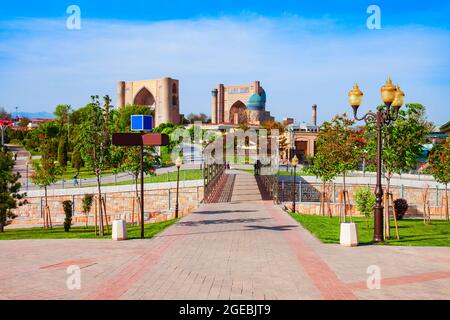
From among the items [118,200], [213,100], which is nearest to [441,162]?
[118,200]

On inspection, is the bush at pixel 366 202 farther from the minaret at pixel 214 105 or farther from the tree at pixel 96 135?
the minaret at pixel 214 105

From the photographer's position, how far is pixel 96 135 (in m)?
18.4

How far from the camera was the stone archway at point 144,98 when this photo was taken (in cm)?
12475

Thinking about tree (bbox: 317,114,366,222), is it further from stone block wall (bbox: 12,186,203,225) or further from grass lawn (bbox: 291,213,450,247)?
stone block wall (bbox: 12,186,203,225)

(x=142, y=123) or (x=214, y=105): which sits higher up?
(x=214, y=105)

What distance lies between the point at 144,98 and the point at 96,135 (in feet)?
366

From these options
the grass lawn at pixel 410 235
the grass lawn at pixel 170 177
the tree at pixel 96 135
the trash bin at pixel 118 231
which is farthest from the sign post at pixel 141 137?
the grass lawn at pixel 170 177

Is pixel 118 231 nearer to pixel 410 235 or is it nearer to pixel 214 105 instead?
pixel 410 235

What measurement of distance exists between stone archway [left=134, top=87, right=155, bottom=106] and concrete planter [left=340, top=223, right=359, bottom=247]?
4562 inches

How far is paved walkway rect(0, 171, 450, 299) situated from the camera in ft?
26.1

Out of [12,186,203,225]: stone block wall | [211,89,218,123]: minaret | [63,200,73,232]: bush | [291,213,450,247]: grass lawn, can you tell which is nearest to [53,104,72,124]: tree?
[211,89,218,123]: minaret

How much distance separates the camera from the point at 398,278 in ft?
29.6

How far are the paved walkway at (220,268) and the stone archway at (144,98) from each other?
113m
